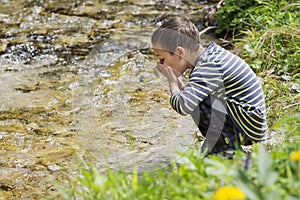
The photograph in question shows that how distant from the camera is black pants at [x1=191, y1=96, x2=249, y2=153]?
9.12 feet

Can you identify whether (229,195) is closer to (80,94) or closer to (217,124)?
(217,124)

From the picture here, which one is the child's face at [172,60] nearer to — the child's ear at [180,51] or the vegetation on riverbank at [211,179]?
the child's ear at [180,51]

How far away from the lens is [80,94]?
14.6ft

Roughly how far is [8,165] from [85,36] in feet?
9.34

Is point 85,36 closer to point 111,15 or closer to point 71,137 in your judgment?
point 111,15

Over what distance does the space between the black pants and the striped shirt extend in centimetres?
3

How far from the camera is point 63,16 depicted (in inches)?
257

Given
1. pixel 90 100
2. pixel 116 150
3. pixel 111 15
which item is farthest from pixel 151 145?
pixel 111 15

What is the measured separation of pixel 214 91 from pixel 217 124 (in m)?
0.22

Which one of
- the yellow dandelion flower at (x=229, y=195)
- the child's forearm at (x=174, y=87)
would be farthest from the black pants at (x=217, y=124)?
the yellow dandelion flower at (x=229, y=195)

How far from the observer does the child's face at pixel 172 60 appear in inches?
114

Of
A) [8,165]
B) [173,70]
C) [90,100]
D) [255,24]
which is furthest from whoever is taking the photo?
[255,24]

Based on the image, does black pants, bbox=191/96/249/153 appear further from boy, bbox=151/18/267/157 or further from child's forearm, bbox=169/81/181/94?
child's forearm, bbox=169/81/181/94

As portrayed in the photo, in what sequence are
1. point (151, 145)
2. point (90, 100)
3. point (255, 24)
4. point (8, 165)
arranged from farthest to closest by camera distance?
point (255, 24) → point (90, 100) → point (151, 145) → point (8, 165)
